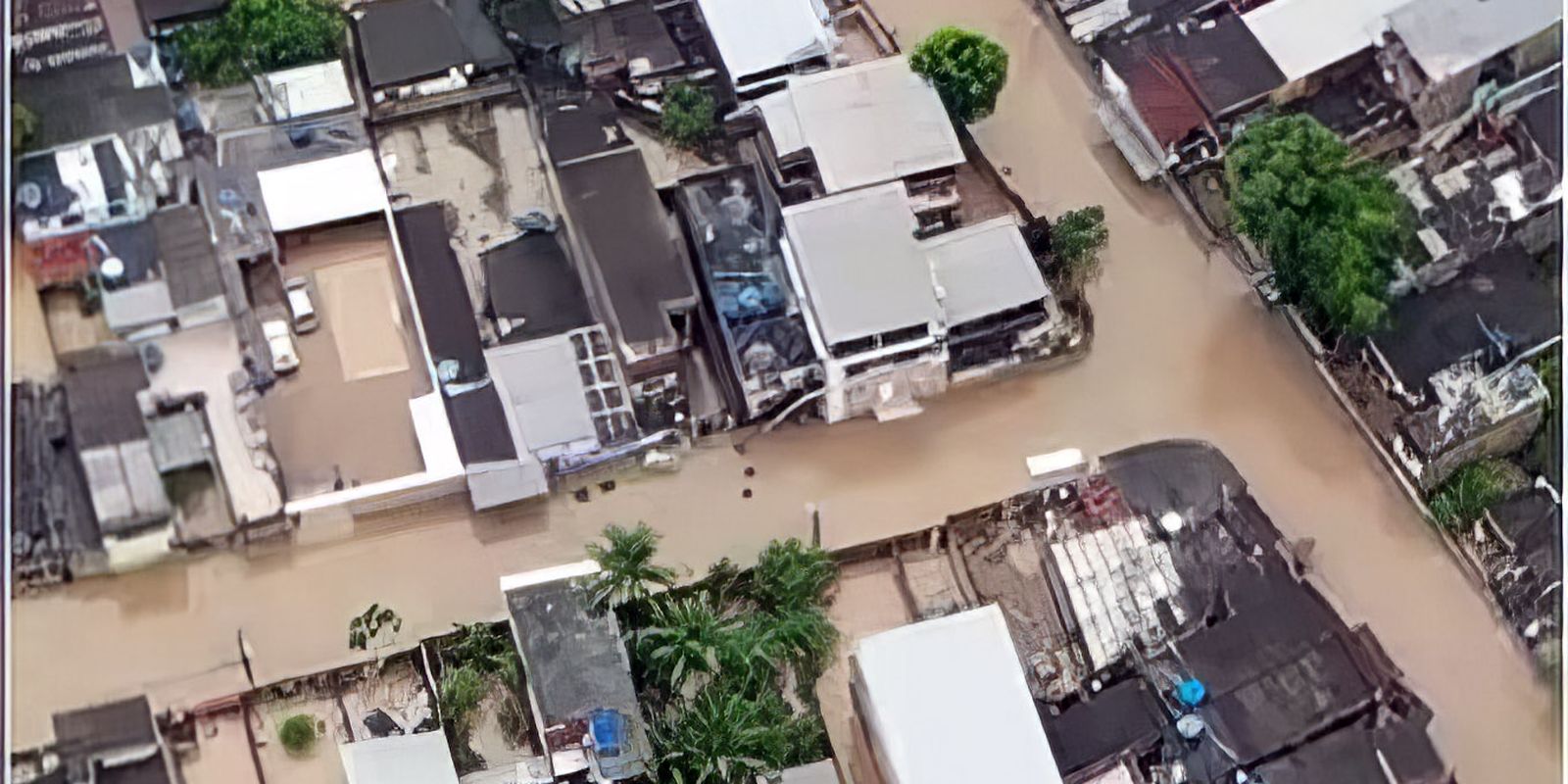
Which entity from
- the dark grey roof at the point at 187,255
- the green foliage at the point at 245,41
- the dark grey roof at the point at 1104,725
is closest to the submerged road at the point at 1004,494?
the dark grey roof at the point at 1104,725

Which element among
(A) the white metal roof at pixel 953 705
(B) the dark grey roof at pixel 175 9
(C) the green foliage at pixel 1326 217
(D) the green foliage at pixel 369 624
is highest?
(B) the dark grey roof at pixel 175 9

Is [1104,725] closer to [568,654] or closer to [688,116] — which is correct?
[568,654]

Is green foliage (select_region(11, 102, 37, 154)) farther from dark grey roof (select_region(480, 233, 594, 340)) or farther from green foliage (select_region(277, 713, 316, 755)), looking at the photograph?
green foliage (select_region(277, 713, 316, 755))

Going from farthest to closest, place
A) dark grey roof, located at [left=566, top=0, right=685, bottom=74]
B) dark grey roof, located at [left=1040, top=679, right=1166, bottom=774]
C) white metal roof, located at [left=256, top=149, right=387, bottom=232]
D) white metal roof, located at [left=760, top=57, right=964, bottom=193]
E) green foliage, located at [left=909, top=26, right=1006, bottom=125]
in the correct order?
dark grey roof, located at [left=566, top=0, right=685, bottom=74] < green foliage, located at [left=909, top=26, right=1006, bottom=125] < white metal roof, located at [left=760, top=57, right=964, bottom=193] < white metal roof, located at [left=256, top=149, right=387, bottom=232] < dark grey roof, located at [left=1040, top=679, right=1166, bottom=774]

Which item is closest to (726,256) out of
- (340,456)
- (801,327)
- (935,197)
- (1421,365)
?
(801,327)

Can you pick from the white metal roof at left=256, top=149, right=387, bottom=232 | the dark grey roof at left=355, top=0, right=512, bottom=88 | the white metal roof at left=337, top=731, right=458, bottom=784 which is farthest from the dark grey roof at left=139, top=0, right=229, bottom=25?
the white metal roof at left=337, top=731, right=458, bottom=784

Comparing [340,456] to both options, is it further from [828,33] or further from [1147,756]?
[1147,756]

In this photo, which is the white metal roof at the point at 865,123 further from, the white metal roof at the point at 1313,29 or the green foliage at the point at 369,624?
the green foliage at the point at 369,624
